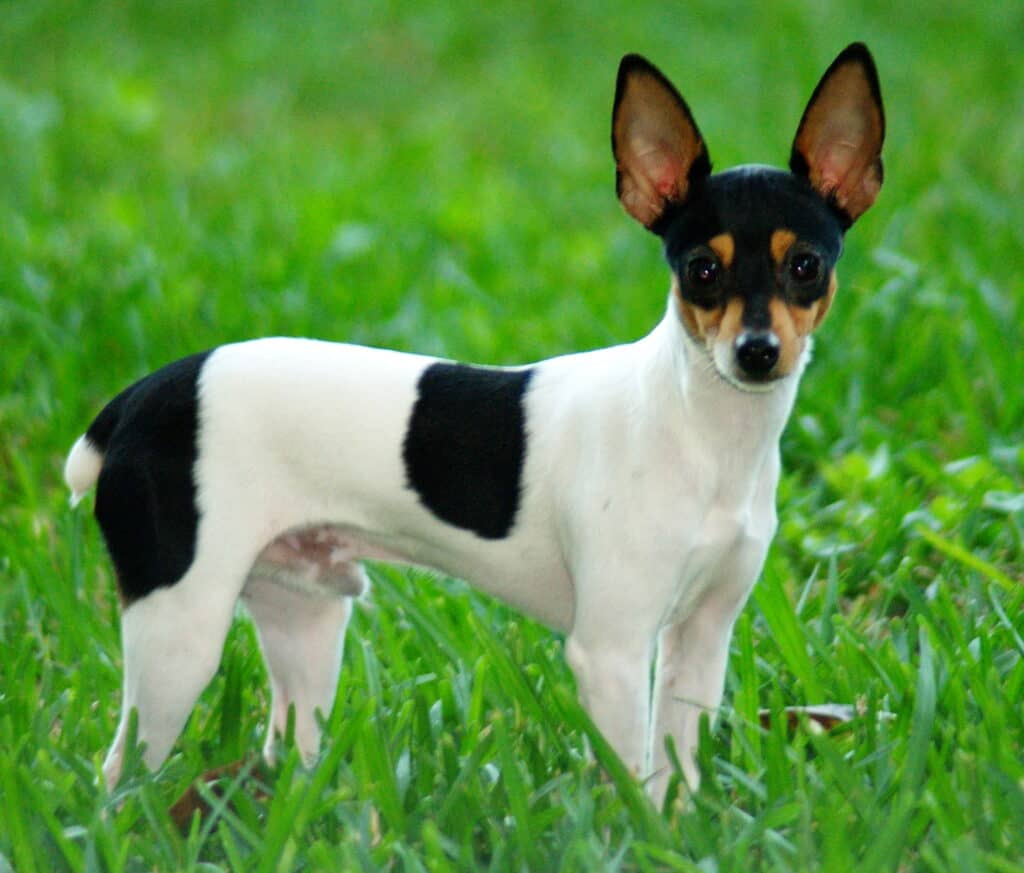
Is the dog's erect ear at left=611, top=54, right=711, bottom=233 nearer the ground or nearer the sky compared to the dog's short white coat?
nearer the sky

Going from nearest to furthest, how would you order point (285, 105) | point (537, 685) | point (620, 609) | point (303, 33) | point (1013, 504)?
point (620, 609)
point (537, 685)
point (1013, 504)
point (285, 105)
point (303, 33)

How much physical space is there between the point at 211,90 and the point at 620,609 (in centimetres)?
660

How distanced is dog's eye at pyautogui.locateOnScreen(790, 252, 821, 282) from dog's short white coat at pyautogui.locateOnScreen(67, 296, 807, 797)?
0.21 m

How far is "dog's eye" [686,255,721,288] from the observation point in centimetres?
306

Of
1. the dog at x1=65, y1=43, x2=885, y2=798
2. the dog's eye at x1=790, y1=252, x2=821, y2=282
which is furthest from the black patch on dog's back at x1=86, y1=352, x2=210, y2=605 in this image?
the dog's eye at x1=790, y1=252, x2=821, y2=282

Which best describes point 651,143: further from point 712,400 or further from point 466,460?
point 466,460

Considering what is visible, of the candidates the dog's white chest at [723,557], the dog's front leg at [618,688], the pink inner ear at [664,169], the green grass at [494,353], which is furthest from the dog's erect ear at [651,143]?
the green grass at [494,353]

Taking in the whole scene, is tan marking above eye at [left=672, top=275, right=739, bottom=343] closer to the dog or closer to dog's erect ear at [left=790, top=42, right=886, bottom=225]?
the dog

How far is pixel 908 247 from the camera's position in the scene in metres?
6.75

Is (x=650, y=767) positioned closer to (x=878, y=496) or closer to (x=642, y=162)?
(x=642, y=162)

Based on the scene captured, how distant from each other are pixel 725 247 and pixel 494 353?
8.91 feet

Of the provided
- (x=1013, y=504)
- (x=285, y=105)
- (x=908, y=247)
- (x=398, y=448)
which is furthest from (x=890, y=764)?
(x=285, y=105)

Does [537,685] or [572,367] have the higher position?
[572,367]

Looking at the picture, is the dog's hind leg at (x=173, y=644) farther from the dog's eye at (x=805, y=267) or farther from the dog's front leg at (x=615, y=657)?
the dog's eye at (x=805, y=267)
